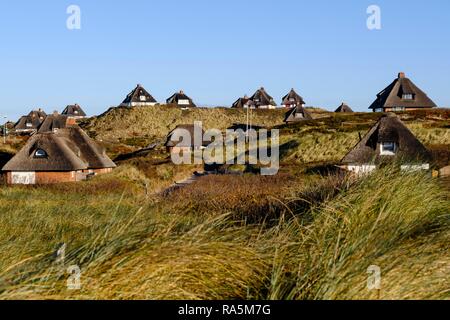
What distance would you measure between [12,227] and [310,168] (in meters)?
33.5

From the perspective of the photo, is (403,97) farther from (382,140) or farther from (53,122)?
(382,140)

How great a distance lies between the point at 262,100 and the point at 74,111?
43469 mm

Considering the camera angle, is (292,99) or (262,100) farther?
(292,99)

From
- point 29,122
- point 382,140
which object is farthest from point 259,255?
point 29,122

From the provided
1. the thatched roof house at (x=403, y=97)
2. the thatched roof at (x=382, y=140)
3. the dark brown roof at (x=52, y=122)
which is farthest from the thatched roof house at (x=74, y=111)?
the thatched roof at (x=382, y=140)

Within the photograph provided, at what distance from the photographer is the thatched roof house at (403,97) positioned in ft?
255

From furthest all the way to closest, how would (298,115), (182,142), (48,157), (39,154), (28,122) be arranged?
(28,122) → (298,115) → (182,142) → (39,154) → (48,157)

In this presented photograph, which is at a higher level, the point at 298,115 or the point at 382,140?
the point at 298,115

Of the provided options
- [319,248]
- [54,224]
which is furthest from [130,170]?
[319,248]

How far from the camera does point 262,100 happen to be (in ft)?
384

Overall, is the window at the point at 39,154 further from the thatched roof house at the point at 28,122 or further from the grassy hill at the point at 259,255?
the thatched roof house at the point at 28,122

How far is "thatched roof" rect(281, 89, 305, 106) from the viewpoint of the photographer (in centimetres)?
12212

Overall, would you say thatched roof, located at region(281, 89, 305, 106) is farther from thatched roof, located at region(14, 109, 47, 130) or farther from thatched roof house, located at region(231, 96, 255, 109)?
thatched roof, located at region(14, 109, 47, 130)

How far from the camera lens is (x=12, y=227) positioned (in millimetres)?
6516
